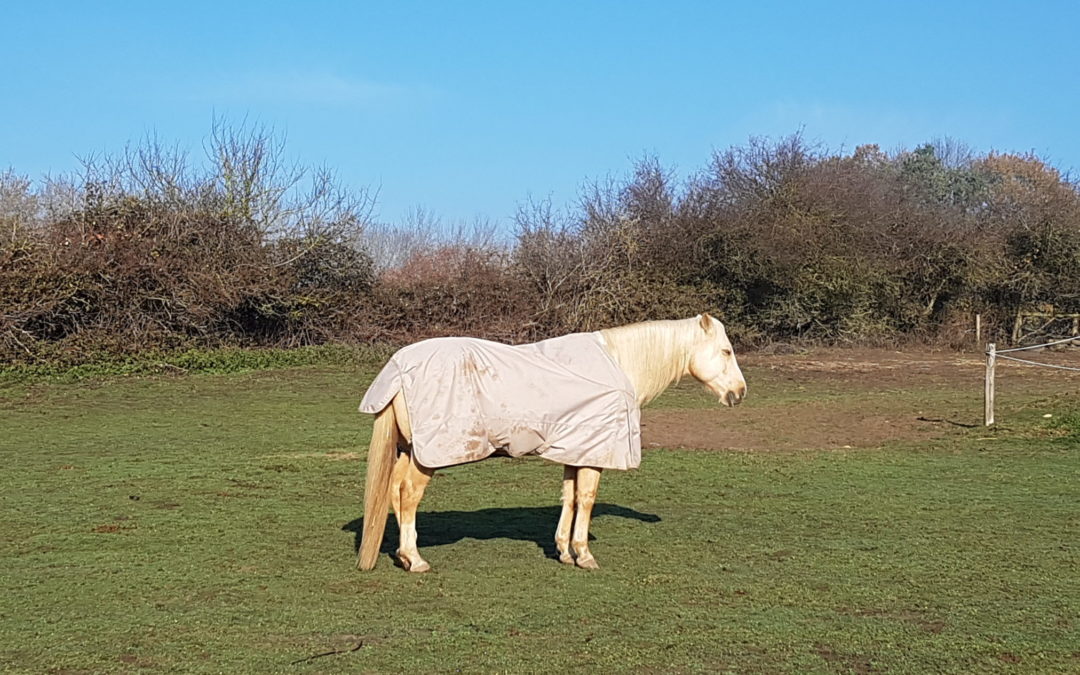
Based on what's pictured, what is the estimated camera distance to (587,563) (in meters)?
5.96

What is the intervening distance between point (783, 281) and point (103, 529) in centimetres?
2045

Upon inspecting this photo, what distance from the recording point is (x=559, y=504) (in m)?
8.27

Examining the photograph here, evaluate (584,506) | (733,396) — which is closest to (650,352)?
(733,396)

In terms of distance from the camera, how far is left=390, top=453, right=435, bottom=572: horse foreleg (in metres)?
5.86

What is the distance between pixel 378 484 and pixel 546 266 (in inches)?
692

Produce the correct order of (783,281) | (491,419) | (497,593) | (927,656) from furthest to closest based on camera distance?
1. (783,281)
2. (491,419)
3. (497,593)
4. (927,656)

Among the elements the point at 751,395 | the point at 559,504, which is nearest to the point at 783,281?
the point at 751,395

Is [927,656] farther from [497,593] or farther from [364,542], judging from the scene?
[364,542]

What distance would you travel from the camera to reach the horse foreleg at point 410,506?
5.86 m

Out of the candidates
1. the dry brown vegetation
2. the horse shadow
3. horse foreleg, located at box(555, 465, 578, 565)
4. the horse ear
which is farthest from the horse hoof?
the dry brown vegetation

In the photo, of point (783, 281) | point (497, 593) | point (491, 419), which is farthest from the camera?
point (783, 281)

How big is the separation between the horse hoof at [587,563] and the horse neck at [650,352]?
3.30 ft

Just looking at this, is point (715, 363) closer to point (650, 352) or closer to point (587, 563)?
point (650, 352)

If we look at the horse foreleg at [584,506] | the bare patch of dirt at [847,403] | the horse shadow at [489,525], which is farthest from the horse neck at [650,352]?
the bare patch of dirt at [847,403]
